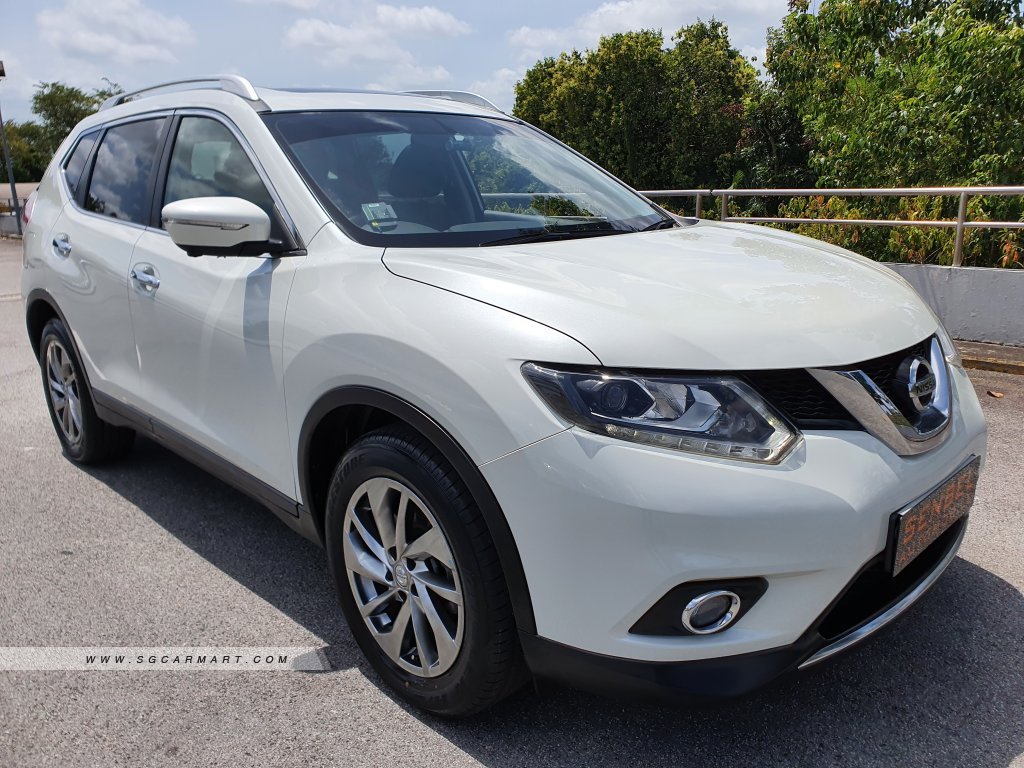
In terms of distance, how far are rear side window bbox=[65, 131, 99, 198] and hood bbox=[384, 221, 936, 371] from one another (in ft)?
8.38

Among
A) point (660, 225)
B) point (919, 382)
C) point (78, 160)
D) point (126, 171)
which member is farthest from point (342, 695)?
point (78, 160)

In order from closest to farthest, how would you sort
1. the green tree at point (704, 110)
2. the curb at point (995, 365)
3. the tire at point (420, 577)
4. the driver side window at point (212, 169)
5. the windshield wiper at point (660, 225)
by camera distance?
the tire at point (420, 577) < the driver side window at point (212, 169) < the windshield wiper at point (660, 225) < the curb at point (995, 365) < the green tree at point (704, 110)

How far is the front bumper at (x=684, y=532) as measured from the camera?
1.83 m

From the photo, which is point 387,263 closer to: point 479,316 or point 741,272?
point 479,316

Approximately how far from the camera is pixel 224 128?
3107 millimetres

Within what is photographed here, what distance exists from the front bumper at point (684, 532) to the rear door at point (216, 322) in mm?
1055

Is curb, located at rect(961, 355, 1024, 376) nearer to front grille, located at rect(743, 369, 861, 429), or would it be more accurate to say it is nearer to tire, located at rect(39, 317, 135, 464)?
front grille, located at rect(743, 369, 861, 429)

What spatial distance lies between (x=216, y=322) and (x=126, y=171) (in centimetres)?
137

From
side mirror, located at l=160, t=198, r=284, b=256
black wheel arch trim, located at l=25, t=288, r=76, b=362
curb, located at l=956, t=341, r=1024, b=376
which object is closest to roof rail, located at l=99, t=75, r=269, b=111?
side mirror, located at l=160, t=198, r=284, b=256

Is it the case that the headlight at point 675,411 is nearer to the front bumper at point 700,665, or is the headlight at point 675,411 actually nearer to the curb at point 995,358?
the front bumper at point 700,665

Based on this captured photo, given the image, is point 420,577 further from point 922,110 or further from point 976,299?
point 922,110

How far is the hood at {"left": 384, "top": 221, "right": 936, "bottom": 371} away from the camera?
6.43 ft

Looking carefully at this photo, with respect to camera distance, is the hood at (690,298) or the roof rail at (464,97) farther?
the roof rail at (464,97)

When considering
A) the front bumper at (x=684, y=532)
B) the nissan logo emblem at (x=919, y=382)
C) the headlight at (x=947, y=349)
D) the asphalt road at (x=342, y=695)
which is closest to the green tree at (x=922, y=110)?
the headlight at (x=947, y=349)
